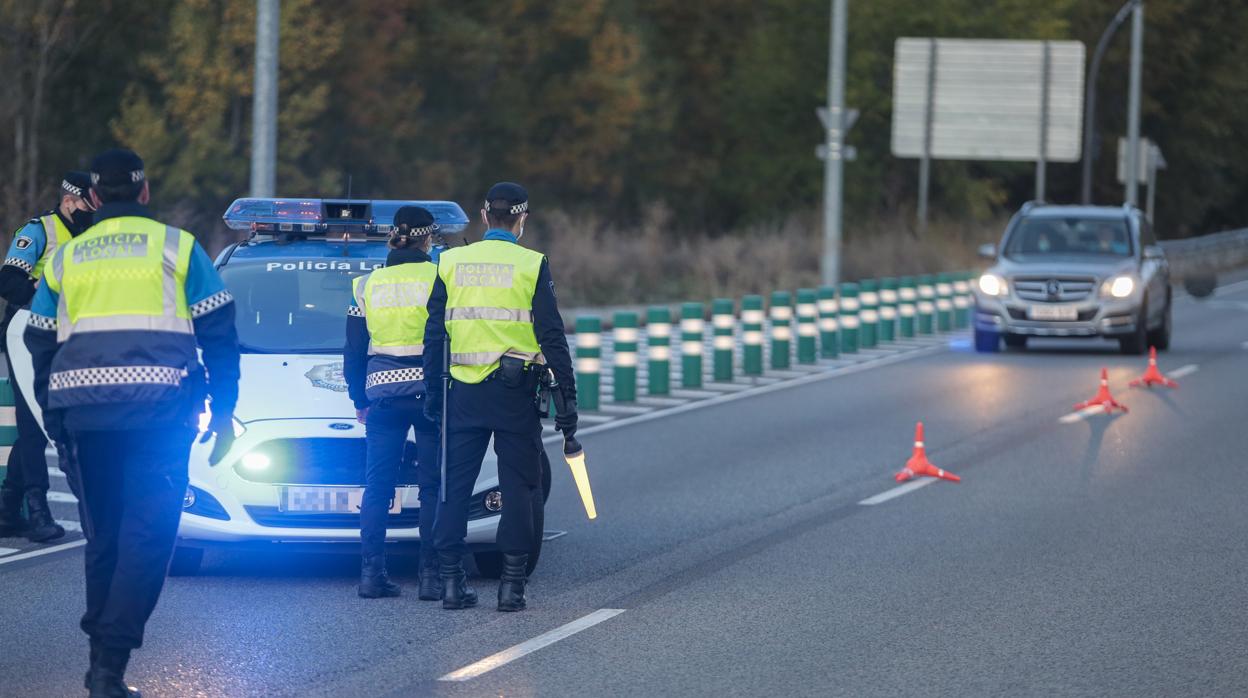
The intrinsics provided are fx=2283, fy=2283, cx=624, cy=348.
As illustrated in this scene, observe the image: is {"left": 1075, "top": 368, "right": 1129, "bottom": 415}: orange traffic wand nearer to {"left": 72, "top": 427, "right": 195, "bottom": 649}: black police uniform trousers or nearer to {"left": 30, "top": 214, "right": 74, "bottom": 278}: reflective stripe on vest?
{"left": 30, "top": 214, "right": 74, "bottom": 278}: reflective stripe on vest

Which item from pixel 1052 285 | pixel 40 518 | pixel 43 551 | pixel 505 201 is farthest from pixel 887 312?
pixel 505 201

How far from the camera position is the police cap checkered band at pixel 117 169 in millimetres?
7551

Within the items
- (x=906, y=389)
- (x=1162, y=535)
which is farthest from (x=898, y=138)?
(x=1162, y=535)

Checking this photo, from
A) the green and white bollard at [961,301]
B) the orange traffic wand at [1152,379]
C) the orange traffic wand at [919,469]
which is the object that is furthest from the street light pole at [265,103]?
the green and white bollard at [961,301]

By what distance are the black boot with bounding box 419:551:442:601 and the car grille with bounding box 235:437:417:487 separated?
1.17ft

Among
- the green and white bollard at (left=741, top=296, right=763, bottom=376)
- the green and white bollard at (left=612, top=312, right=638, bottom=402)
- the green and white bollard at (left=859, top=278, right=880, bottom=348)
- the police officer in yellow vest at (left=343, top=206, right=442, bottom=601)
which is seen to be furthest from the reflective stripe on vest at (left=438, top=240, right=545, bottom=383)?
the green and white bollard at (left=859, top=278, right=880, bottom=348)

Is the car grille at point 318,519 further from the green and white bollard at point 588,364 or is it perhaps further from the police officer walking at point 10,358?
the green and white bollard at point 588,364

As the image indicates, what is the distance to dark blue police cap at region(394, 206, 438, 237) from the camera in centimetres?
971

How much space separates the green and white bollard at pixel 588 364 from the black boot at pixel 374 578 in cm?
872

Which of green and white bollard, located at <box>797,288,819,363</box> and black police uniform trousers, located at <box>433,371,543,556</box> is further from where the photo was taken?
green and white bollard, located at <box>797,288,819,363</box>

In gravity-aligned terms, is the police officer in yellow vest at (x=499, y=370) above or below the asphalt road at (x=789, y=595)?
above

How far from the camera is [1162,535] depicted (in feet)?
38.3

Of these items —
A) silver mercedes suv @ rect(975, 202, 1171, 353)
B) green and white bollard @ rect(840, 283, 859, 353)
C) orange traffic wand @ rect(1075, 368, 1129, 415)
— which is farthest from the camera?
green and white bollard @ rect(840, 283, 859, 353)

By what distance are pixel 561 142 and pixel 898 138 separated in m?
15.8
